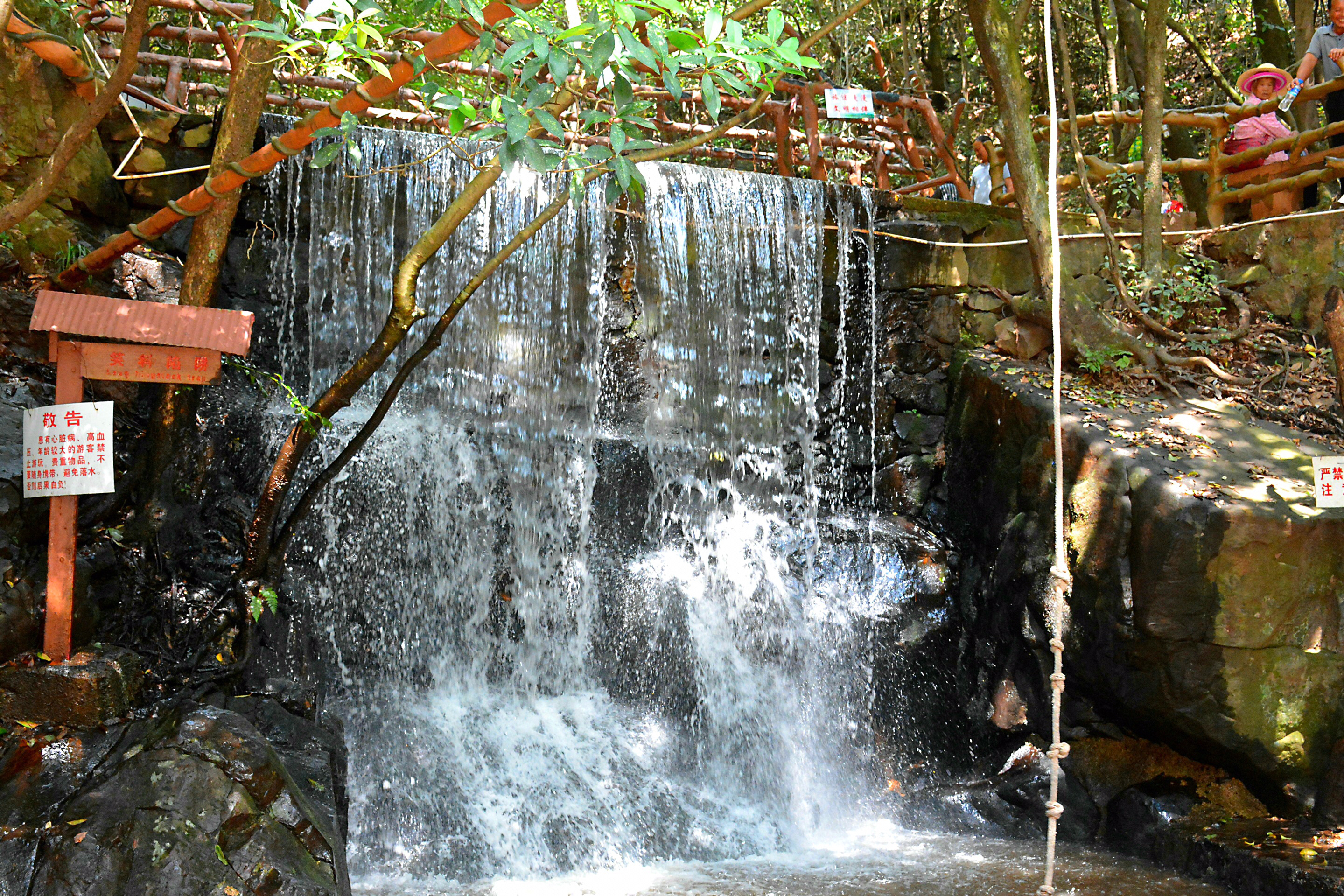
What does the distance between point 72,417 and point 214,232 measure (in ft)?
4.04

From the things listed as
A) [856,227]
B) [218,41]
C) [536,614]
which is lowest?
[536,614]

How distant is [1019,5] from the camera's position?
7266 millimetres

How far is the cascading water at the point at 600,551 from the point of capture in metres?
5.16

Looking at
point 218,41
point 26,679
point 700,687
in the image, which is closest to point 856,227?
point 700,687

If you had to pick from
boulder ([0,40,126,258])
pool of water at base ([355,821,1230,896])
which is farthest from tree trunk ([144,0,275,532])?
pool of water at base ([355,821,1230,896])

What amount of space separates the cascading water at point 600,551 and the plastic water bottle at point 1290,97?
2.96 meters

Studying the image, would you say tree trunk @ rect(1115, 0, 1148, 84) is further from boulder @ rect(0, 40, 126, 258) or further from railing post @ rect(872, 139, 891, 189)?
boulder @ rect(0, 40, 126, 258)

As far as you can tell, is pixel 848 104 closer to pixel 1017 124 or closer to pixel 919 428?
pixel 1017 124

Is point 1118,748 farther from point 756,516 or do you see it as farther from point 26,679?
point 26,679

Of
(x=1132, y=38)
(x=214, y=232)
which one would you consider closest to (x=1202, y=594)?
(x=214, y=232)

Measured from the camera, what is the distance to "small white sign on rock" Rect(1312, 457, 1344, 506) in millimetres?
4914

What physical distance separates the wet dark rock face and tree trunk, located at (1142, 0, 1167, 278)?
6.61 meters

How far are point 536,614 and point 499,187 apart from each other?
9.59ft

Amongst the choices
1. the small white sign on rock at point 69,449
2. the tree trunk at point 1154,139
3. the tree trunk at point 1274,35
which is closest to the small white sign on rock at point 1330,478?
the tree trunk at point 1154,139
